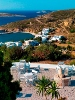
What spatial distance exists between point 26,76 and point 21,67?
229 cm

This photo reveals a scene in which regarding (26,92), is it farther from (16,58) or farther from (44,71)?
(16,58)

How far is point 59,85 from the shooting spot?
18609 millimetres

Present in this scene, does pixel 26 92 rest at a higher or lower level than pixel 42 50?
lower

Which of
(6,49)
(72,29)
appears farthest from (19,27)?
(6,49)

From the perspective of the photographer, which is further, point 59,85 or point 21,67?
point 21,67

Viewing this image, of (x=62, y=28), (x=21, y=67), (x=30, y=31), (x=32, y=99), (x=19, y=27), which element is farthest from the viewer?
(x=19, y=27)

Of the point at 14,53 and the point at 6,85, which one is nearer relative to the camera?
the point at 6,85

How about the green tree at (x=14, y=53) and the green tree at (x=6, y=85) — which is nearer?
the green tree at (x=6, y=85)

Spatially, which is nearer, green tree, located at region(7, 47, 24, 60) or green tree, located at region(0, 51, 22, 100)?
green tree, located at region(0, 51, 22, 100)

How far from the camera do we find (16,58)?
90.4 ft

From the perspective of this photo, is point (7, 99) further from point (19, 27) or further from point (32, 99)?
point (19, 27)

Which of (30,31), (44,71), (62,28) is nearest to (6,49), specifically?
(44,71)

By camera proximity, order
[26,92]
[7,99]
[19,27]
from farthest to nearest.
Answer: [19,27]
[26,92]
[7,99]

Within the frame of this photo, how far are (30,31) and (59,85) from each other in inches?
2136
